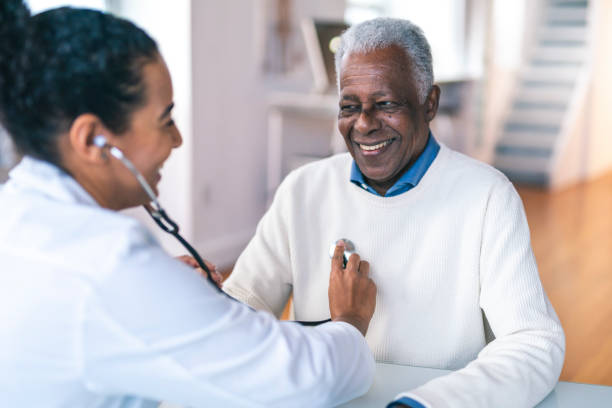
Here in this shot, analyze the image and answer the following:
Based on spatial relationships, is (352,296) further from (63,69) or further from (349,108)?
(63,69)

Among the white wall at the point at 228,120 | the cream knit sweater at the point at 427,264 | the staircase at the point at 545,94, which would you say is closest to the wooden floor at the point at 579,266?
the staircase at the point at 545,94

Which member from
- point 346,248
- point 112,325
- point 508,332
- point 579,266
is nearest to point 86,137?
point 112,325

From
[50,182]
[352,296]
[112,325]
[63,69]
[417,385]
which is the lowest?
[417,385]

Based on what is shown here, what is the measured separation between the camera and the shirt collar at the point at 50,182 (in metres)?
0.74

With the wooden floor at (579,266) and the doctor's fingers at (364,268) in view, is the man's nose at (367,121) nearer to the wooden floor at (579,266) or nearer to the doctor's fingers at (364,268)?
the doctor's fingers at (364,268)

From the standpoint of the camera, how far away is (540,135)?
24.1ft

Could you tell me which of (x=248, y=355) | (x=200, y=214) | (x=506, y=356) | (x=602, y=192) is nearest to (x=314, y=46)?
(x=200, y=214)

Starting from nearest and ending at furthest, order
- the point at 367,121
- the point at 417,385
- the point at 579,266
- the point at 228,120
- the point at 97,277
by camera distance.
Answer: the point at 97,277 < the point at 417,385 < the point at 367,121 < the point at 228,120 < the point at 579,266

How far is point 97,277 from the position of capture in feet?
2.16

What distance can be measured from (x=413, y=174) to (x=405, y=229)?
0.11m

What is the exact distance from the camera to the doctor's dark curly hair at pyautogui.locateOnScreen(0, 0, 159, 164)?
69 cm

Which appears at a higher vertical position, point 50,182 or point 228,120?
point 50,182

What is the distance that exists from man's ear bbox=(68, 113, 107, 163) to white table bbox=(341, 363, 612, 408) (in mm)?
486

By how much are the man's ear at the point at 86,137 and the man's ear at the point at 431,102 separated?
2.46 feet
